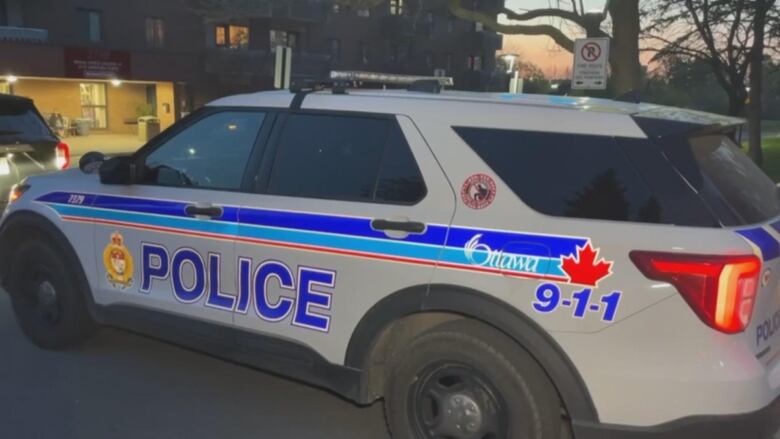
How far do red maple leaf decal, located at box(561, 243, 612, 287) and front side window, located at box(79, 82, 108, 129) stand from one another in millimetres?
34067

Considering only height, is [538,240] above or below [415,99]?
below

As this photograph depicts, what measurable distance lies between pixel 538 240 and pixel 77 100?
111ft

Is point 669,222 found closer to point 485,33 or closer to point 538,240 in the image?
point 538,240

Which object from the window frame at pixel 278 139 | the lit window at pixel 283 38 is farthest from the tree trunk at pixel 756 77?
the lit window at pixel 283 38

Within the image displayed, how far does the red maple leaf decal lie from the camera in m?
2.76

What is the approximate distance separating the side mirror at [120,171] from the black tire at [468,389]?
6.67 ft

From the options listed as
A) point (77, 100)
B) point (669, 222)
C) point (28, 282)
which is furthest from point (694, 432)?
point (77, 100)

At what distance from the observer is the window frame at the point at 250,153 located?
Result: 3.83 metres

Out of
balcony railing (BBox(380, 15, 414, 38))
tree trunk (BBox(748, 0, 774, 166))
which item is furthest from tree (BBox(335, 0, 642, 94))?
balcony railing (BBox(380, 15, 414, 38))

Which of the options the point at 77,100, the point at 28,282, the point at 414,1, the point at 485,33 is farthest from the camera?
the point at 485,33

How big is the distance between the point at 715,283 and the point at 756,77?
19.5 m

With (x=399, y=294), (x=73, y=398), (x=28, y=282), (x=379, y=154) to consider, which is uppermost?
(x=379, y=154)

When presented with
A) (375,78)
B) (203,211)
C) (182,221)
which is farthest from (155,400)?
(375,78)

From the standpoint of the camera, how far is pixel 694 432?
2.66 meters
